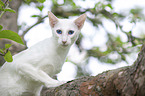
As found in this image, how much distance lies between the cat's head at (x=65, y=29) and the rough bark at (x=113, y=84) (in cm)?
78

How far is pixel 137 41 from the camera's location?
409 cm

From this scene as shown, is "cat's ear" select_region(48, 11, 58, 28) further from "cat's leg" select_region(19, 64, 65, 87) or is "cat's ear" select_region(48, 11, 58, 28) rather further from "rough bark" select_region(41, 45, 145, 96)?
"rough bark" select_region(41, 45, 145, 96)

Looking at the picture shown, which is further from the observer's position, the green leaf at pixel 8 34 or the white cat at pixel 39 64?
the white cat at pixel 39 64

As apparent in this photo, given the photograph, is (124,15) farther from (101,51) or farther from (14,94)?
(14,94)

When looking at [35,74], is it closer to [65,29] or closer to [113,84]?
[65,29]

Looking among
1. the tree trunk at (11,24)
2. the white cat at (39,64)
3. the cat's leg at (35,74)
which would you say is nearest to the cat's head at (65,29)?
the white cat at (39,64)

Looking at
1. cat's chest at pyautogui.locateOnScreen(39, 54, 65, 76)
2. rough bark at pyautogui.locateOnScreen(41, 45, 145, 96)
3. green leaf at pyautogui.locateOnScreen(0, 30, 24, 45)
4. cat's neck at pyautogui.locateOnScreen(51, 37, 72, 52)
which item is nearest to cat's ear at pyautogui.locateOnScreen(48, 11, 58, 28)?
cat's neck at pyautogui.locateOnScreen(51, 37, 72, 52)

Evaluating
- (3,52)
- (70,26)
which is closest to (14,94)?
(3,52)

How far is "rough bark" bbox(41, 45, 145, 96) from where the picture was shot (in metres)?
1.49

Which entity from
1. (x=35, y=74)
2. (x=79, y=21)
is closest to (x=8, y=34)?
(x=35, y=74)

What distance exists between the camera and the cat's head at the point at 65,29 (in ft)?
9.24

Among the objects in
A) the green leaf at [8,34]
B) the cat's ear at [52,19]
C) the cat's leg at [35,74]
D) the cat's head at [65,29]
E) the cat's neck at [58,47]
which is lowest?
the cat's leg at [35,74]

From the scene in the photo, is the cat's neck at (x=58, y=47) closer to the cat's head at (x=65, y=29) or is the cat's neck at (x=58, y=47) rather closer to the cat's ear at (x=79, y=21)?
the cat's head at (x=65, y=29)

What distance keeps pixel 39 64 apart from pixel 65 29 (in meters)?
0.67
